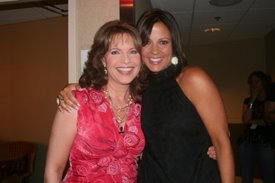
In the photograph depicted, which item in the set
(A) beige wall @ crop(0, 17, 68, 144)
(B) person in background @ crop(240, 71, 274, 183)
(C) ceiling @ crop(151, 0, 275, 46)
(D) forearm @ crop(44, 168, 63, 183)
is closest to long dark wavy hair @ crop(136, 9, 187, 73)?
(D) forearm @ crop(44, 168, 63, 183)

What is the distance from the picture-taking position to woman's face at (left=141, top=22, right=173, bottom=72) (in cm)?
176

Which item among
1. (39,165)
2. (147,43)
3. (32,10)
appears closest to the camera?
(147,43)

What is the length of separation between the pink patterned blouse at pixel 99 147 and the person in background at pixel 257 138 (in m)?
2.26

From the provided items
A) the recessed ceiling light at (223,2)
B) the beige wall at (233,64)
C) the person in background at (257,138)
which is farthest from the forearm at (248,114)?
the beige wall at (233,64)

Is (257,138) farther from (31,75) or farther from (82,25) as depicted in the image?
(31,75)

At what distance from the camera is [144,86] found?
6.33 ft

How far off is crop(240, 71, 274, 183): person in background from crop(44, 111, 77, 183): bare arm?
8.54ft

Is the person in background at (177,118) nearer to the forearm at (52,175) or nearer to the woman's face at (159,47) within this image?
the woman's face at (159,47)

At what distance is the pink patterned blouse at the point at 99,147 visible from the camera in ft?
5.34

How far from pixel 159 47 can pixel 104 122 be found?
0.53 m

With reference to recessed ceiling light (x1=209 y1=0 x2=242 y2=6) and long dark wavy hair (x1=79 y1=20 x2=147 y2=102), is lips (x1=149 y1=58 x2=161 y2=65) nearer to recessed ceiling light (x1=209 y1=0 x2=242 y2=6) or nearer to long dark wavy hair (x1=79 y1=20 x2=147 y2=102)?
long dark wavy hair (x1=79 y1=20 x2=147 y2=102)

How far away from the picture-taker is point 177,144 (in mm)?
1638

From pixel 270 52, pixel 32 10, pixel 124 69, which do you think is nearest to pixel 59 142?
pixel 124 69

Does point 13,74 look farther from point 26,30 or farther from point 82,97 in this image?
point 82,97
